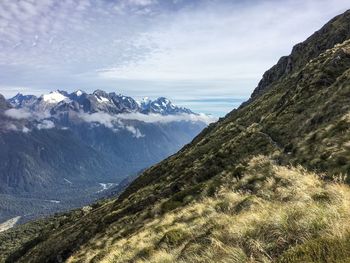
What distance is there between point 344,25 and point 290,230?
13657 centimetres

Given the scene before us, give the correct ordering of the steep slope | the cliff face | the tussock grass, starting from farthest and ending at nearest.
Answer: the cliff face < the steep slope < the tussock grass

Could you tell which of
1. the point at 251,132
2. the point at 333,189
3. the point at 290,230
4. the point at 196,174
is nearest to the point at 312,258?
the point at 290,230

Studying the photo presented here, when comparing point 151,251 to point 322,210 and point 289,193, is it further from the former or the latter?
point 322,210

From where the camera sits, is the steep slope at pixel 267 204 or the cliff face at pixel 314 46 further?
the cliff face at pixel 314 46

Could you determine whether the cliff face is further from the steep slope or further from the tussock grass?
the tussock grass

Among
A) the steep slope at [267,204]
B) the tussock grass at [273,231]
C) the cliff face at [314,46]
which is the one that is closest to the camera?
the tussock grass at [273,231]

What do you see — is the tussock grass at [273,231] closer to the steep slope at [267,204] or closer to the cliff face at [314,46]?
the steep slope at [267,204]

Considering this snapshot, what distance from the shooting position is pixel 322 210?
12.3 m

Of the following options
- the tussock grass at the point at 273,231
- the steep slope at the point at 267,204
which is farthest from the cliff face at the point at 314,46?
the tussock grass at the point at 273,231

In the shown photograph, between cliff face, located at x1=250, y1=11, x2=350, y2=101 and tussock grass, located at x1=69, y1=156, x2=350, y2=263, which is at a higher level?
cliff face, located at x1=250, y1=11, x2=350, y2=101


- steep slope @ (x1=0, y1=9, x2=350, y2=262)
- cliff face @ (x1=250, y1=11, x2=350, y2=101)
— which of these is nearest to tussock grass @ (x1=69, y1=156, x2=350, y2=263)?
steep slope @ (x1=0, y1=9, x2=350, y2=262)

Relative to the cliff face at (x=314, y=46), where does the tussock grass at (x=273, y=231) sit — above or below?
below

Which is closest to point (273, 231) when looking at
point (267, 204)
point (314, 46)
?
point (267, 204)

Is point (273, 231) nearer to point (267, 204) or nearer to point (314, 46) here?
point (267, 204)
